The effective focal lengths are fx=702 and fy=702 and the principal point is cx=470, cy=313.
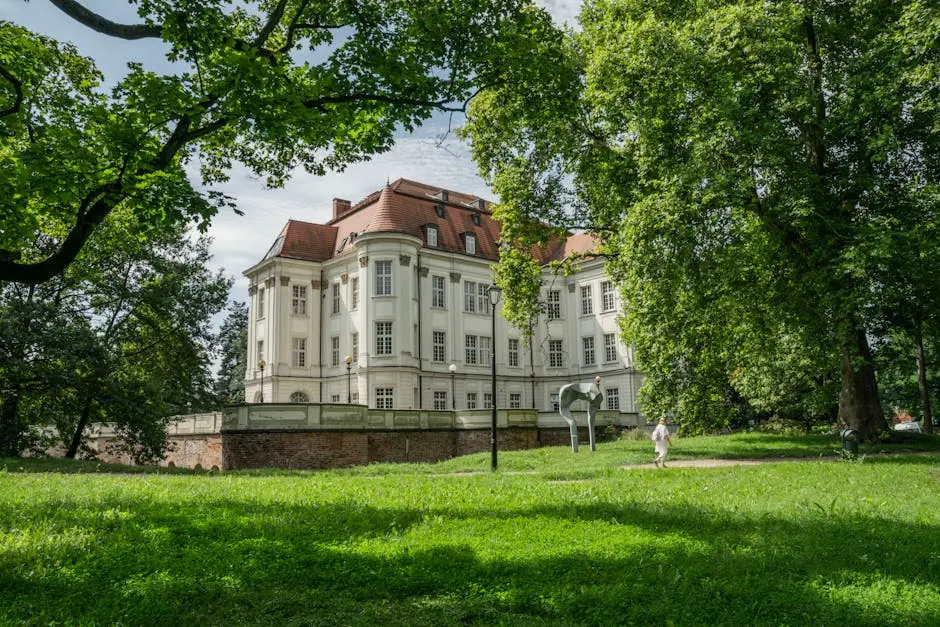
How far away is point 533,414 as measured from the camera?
31.3m

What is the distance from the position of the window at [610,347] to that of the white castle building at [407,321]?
0.23 ft

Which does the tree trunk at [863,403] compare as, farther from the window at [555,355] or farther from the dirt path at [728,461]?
the window at [555,355]

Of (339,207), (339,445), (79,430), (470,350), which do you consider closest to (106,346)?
(79,430)

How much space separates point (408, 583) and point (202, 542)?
2390 mm

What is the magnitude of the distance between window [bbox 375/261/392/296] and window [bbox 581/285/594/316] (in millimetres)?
14984

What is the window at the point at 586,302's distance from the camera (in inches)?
1914

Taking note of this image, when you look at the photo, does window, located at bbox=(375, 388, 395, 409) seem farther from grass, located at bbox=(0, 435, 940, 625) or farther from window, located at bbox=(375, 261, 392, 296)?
grass, located at bbox=(0, 435, 940, 625)

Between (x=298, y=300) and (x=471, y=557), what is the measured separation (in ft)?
132

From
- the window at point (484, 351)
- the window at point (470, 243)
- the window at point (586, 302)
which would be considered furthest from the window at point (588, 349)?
the window at point (470, 243)

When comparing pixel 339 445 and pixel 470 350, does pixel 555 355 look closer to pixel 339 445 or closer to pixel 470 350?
pixel 470 350

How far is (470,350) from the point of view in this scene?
1778 inches

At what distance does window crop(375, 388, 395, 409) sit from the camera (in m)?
39.4

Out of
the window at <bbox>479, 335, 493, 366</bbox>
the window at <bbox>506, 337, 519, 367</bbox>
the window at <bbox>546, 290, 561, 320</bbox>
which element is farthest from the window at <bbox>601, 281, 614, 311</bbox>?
the window at <bbox>479, 335, 493, 366</bbox>

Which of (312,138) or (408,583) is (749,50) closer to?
(312,138)
